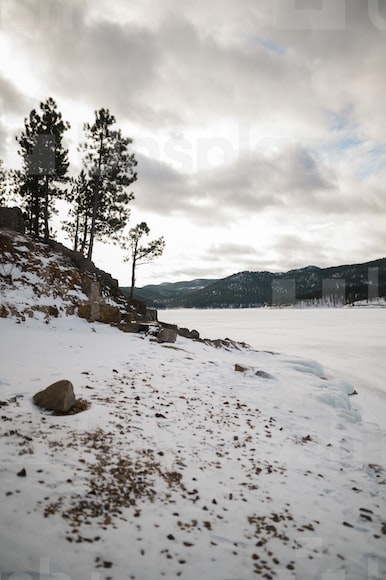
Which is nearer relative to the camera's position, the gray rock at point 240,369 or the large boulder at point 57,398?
the large boulder at point 57,398

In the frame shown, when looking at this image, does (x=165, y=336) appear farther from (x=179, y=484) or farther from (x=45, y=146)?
(x=45, y=146)

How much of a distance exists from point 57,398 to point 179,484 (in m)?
3.05

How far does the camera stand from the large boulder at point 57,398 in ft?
18.4

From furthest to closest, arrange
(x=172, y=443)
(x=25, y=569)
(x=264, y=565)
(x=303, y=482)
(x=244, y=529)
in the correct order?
(x=172, y=443) → (x=303, y=482) → (x=244, y=529) → (x=264, y=565) → (x=25, y=569)

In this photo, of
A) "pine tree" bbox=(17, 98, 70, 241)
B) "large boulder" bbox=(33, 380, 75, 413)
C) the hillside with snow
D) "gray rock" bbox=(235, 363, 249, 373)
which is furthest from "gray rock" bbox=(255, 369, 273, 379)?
"pine tree" bbox=(17, 98, 70, 241)

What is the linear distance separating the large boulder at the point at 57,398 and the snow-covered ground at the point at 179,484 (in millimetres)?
242

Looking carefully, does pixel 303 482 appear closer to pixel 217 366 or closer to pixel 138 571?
pixel 138 571

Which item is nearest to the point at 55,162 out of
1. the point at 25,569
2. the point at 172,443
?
the point at 172,443

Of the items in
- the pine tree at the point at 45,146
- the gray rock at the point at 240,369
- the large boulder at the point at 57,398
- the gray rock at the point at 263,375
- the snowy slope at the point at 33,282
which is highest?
the pine tree at the point at 45,146

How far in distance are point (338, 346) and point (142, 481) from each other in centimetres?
2489

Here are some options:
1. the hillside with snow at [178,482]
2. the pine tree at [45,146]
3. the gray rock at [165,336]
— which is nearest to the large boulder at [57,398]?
the hillside with snow at [178,482]

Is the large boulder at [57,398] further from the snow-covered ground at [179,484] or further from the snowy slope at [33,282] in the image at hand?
the snowy slope at [33,282]

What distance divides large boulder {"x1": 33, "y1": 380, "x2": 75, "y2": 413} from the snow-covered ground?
0.79ft

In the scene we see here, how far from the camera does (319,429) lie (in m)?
7.29
